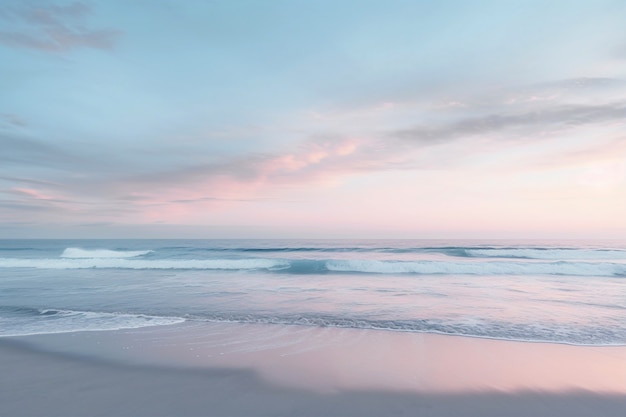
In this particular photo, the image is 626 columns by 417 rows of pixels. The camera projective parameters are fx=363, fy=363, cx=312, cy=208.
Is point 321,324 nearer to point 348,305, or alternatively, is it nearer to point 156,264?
point 348,305

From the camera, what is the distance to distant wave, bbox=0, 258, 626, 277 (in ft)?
62.2

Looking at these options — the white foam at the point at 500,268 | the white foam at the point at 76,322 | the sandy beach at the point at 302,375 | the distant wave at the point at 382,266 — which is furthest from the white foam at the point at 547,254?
the white foam at the point at 76,322

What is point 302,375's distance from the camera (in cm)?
501

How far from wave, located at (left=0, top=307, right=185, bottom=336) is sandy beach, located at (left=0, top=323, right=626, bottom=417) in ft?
1.81

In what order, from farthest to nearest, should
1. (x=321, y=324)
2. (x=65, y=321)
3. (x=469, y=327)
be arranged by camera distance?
(x=65, y=321), (x=321, y=324), (x=469, y=327)

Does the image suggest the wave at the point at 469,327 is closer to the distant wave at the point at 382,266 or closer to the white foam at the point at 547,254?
the distant wave at the point at 382,266

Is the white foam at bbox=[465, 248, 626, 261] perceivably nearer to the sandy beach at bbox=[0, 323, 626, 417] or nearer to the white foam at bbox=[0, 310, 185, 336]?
the sandy beach at bbox=[0, 323, 626, 417]

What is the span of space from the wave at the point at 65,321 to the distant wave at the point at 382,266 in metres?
12.3

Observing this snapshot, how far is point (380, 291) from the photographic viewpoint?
12438 mm

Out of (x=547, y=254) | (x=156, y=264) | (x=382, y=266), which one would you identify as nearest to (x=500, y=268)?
(x=382, y=266)

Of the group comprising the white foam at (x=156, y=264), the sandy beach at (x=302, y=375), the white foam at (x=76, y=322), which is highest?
the white foam at (x=156, y=264)

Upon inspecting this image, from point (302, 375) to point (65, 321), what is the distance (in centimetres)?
626

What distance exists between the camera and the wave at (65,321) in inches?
293

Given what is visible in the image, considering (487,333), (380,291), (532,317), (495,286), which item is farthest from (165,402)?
(495,286)
